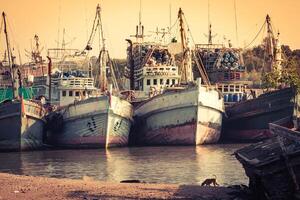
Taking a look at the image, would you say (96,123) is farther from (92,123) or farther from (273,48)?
(273,48)

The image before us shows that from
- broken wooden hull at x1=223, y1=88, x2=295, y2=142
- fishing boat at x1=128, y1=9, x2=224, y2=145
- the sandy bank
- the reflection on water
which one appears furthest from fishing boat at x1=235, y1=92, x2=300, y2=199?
broken wooden hull at x1=223, y1=88, x2=295, y2=142

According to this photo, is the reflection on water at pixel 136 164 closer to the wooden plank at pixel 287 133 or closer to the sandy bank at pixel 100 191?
the sandy bank at pixel 100 191

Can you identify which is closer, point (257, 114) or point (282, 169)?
point (282, 169)

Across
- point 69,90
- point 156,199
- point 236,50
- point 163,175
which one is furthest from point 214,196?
point 236,50

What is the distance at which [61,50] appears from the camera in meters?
64.2

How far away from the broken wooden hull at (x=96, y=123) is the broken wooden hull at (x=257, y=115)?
30.2ft

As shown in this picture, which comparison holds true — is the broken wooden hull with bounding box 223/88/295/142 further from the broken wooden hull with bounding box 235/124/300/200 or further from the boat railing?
the broken wooden hull with bounding box 235/124/300/200

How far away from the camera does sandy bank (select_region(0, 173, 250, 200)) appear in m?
16.1

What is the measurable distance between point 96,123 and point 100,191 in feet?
77.4

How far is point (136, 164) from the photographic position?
29.7 metres

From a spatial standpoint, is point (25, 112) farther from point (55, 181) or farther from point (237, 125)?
point (55, 181)

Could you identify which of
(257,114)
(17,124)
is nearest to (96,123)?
(17,124)

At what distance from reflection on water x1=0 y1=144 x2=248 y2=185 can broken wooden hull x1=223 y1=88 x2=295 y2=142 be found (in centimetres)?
566

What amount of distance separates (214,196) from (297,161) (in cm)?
423
